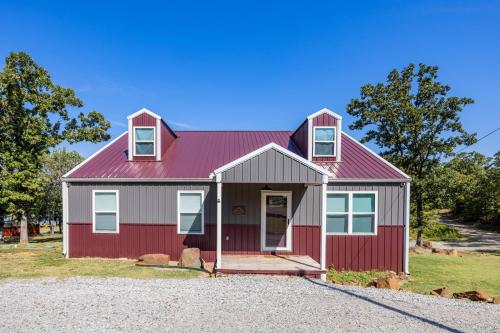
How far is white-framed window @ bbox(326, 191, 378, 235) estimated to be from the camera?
33.9ft

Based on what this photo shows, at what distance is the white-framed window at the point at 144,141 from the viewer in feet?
39.8

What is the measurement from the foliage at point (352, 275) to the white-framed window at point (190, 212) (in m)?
5.06

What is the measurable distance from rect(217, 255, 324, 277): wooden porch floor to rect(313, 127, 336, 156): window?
4402mm

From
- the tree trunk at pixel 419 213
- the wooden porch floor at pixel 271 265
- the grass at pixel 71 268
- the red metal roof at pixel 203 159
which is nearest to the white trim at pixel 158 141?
the red metal roof at pixel 203 159

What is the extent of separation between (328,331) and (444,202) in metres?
14.4

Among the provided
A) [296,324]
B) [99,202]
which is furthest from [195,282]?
[99,202]

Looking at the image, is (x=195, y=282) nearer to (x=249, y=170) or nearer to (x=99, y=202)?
(x=249, y=170)

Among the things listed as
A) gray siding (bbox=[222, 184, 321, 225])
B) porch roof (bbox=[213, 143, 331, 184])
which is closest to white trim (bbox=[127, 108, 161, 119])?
gray siding (bbox=[222, 184, 321, 225])

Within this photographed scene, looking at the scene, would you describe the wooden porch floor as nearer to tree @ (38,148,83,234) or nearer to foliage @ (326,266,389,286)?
foliage @ (326,266,389,286)

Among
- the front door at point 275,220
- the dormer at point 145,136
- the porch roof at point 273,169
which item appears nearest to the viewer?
the porch roof at point 273,169

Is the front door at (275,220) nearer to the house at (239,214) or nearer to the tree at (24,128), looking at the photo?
the house at (239,214)

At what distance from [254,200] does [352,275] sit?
14.6 feet

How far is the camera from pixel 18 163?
45.9ft

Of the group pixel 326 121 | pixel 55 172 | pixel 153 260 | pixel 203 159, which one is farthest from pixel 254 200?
pixel 55 172
